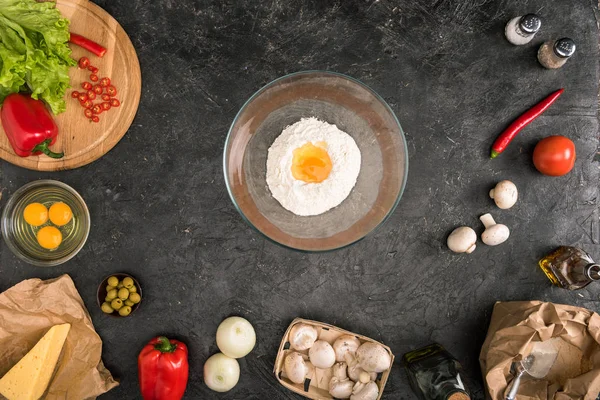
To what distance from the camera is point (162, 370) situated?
237 centimetres

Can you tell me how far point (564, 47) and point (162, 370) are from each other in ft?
8.29

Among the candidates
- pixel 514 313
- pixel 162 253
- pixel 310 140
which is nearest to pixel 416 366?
pixel 514 313

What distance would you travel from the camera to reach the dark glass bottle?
2.24 meters

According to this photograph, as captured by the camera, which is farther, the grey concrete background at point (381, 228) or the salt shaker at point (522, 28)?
Result: the grey concrete background at point (381, 228)

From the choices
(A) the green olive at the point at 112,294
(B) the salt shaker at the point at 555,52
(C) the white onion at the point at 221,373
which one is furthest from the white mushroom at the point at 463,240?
(A) the green olive at the point at 112,294

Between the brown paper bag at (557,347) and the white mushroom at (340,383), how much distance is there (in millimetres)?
662

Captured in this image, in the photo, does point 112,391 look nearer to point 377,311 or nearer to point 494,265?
point 377,311

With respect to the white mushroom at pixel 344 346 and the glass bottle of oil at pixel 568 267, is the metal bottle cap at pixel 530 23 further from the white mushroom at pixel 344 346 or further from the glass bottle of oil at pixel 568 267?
the white mushroom at pixel 344 346

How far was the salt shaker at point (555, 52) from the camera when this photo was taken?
2.31m

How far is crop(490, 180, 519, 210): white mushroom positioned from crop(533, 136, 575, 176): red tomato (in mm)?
182

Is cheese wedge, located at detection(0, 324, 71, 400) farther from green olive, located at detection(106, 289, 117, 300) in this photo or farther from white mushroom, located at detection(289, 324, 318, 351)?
white mushroom, located at detection(289, 324, 318, 351)

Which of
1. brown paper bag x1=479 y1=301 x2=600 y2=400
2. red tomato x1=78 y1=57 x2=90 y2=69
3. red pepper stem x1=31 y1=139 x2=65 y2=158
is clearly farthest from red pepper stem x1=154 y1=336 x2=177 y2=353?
brown paper bag x1=479 y1=301 x2=600 y2=400

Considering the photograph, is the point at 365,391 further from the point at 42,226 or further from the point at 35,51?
the point at 35,51

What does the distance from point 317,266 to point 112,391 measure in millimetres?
1276
